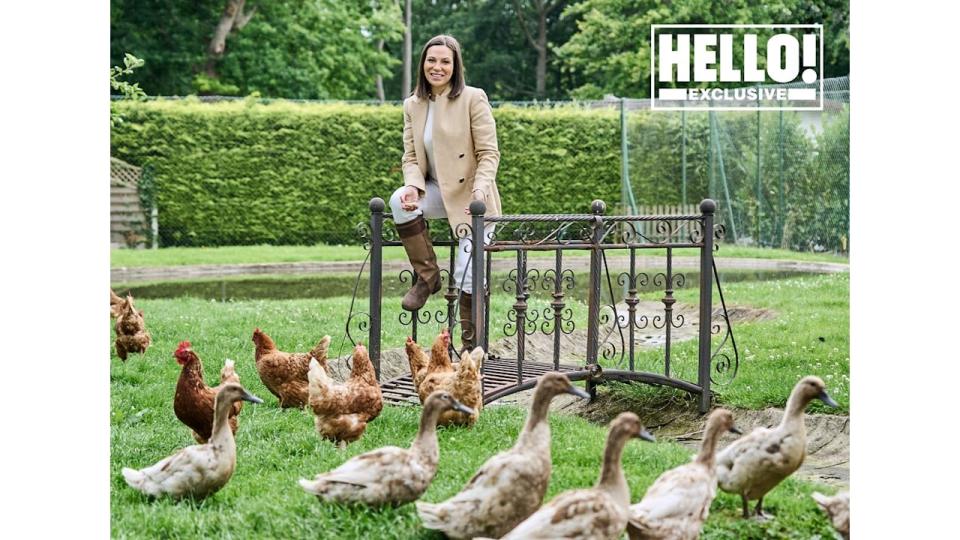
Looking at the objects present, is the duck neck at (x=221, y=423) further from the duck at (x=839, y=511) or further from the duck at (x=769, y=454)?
the duck at (x=839, y=511)

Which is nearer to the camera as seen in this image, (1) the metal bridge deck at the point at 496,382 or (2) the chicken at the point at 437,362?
(2) the chicken at the point at 437,362

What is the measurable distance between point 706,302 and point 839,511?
284 cm

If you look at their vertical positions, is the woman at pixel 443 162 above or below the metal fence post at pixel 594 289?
above

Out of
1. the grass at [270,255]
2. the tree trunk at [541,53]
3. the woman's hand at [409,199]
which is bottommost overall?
the grass at [270,255]

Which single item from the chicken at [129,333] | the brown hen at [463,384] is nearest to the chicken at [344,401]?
the brown hen at [463,384]

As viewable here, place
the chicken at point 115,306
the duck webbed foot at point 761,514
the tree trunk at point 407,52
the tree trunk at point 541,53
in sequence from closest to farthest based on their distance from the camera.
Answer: the duck webbed foot at point 761,514 < the chicken at point 115,306 < the tree trunk at point 407,52 < the tree trunk at point 541,53

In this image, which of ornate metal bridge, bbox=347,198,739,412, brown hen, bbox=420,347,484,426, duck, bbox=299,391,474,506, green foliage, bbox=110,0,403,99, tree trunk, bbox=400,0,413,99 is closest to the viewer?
duck, bbox=299,391,474,506

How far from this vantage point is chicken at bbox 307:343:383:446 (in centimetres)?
497

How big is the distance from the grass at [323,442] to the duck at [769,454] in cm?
15

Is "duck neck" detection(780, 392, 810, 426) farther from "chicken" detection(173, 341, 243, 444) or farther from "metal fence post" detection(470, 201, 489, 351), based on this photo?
"chicken" detection(173, 341, 243, 444)

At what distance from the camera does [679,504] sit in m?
3.39

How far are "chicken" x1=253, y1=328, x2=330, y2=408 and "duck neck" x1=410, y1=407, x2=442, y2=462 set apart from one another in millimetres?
2107

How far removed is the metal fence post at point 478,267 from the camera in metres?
5.55

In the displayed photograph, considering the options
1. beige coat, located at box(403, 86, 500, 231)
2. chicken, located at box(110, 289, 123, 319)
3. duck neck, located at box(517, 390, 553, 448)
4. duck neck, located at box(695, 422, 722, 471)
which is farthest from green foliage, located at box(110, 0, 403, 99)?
duck neck, located at box(695, 422, 722, 471)
